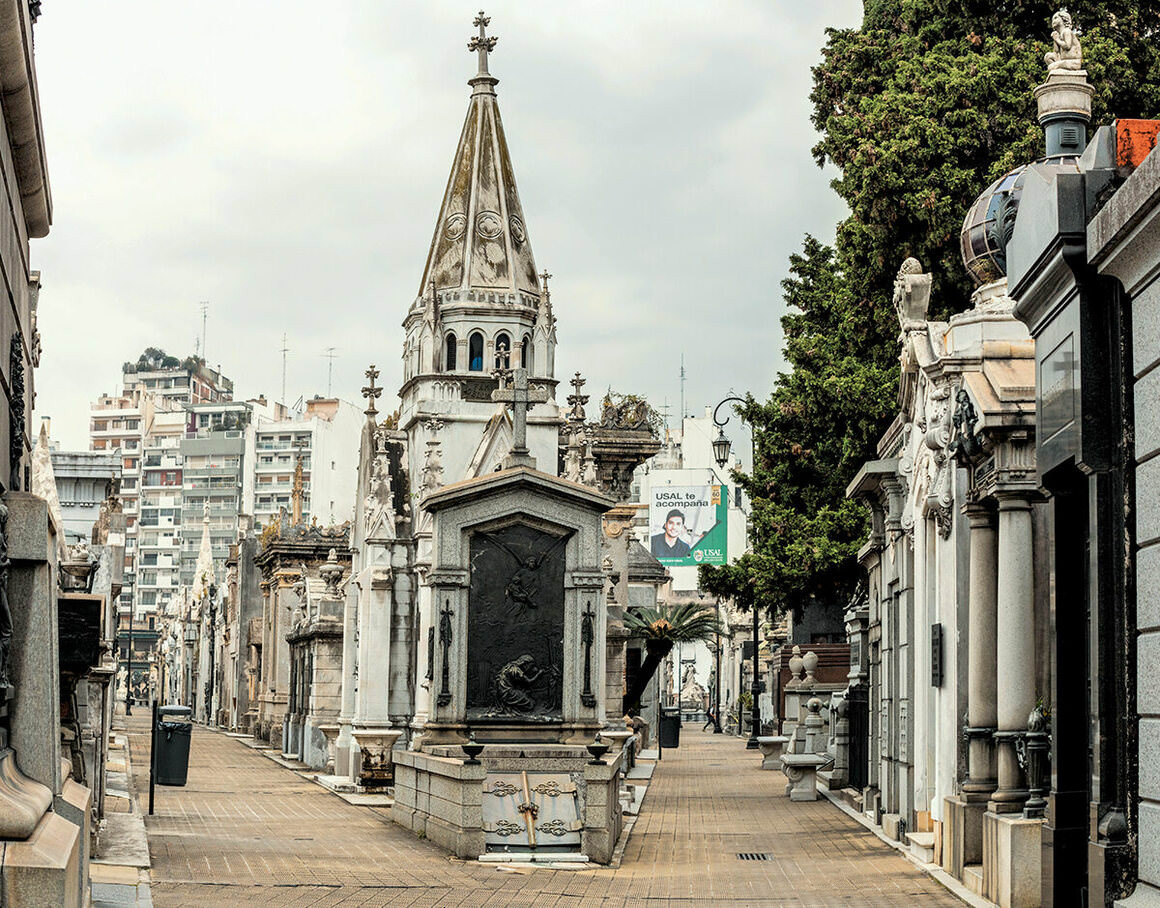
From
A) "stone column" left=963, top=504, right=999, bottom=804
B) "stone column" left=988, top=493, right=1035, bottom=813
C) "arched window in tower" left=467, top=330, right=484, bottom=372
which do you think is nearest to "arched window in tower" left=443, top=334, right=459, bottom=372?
"arched window in tower" left=467, top=330, right=484, bottom=372

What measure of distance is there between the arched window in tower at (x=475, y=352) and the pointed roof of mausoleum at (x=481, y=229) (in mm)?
988

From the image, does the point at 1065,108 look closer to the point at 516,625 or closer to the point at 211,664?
the point at 516,625

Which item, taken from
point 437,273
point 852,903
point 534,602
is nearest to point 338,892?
point 852,903

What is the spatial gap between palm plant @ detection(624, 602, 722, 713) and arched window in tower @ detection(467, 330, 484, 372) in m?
6.05

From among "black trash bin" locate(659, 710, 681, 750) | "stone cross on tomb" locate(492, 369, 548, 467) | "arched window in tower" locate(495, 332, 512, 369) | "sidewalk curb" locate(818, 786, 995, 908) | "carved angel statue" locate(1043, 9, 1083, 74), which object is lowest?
"black trash bin" locate(659, 710, 681, 750)

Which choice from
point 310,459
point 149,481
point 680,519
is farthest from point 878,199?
point 149,481

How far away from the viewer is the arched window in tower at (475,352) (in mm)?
34688

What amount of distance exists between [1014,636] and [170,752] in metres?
11.9

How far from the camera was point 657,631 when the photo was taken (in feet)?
130

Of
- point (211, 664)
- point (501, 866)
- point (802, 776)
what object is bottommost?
point (501, 866)

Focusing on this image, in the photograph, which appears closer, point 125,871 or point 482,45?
point 125,871

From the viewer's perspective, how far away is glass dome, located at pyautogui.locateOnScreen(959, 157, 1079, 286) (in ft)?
50.5

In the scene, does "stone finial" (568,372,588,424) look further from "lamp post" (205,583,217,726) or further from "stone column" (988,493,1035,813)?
"lamp post" (205,583,217,726)

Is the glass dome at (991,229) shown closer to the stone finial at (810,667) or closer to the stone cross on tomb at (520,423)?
the stone cross on tomb at (520,423)
